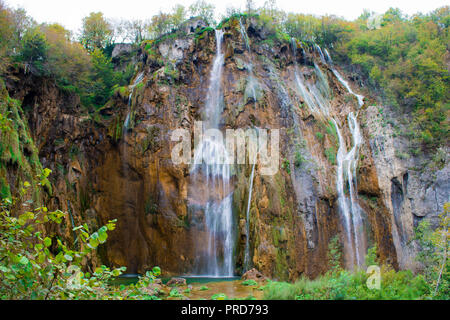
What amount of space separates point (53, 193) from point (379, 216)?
19553 millimetres

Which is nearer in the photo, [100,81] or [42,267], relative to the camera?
[42,267]

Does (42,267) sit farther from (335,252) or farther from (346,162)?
(346,162)

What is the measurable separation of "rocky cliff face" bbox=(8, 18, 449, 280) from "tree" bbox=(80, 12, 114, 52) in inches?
523

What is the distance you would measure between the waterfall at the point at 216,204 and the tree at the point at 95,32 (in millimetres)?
19912

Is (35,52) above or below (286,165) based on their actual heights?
above

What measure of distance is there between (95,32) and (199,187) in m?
25.6

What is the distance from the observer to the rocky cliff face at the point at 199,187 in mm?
18609

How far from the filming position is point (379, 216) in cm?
2003

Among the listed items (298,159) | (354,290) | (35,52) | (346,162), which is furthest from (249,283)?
(35,52)

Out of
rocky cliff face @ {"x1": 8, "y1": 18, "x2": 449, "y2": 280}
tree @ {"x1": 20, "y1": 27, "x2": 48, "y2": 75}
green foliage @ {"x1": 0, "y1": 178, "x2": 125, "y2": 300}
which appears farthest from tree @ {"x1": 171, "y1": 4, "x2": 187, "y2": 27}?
green foliage @ {"x1": 0, "y1": 178, "x2": 125, "y2": 300}

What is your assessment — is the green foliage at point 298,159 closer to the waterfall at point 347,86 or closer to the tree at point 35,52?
the waterfall at point 347,86

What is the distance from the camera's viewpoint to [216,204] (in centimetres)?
2005

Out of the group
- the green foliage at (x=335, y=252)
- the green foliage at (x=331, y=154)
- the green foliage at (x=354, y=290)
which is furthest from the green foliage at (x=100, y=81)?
the green foliage at (x=354, y=290)

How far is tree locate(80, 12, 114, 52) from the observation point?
→ 35594 millimetres
